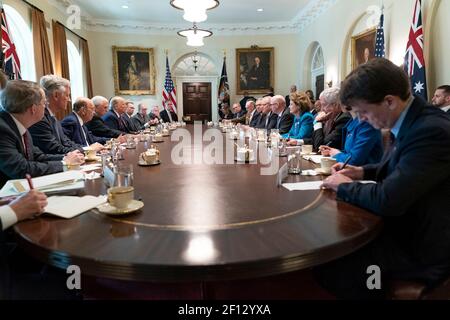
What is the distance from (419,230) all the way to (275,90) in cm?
1073

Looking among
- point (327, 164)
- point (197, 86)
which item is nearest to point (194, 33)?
point (197, 86)

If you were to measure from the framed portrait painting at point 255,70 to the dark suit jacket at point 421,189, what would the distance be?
34.1 feet

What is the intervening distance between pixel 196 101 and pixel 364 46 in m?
6.45

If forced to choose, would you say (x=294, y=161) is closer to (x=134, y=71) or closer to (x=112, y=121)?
(x=112, y=121)

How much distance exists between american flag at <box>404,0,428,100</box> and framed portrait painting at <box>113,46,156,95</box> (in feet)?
26.4

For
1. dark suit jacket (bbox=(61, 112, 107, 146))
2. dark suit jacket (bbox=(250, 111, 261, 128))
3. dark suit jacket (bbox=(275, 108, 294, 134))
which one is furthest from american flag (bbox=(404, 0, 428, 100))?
dark suit jacket (bbox=(61, 112, 107, 146))

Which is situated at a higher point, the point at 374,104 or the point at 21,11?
the point at 21,11

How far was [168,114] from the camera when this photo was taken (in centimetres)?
1083

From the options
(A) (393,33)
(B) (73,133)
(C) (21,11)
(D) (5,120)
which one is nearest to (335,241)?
(D) (5,120)

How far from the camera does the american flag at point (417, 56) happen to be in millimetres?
4945

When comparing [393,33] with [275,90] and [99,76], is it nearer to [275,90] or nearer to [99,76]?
[275,90]

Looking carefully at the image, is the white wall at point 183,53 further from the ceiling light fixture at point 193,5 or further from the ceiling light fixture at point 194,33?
the ceiling light fixture at point 193,5

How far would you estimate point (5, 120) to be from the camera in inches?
84.0

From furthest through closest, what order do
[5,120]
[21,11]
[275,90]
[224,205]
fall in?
[275,90], [21,11], [5,120], [224,205]
